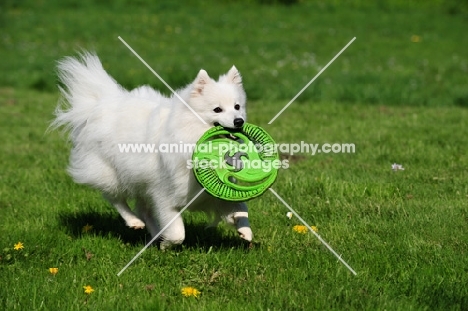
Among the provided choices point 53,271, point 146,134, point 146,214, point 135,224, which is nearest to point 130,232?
point 146,214

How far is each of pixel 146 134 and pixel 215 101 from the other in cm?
68

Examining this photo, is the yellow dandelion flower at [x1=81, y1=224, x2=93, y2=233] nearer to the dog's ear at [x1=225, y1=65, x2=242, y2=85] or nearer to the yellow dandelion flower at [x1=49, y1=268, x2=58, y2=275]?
the yellow dandelion flower at [x1=49, y1=268, x2=58, y2=275]

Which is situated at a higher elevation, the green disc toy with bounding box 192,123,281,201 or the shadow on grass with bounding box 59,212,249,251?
the green disc toy with bounding box 192,123,281,201

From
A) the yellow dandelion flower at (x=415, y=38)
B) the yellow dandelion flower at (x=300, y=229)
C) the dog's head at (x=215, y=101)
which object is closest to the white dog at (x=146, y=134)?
the dog's head at (x=215, y=101)

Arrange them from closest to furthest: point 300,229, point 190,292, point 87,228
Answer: point 190,292 → point 300,229 → point 87,228

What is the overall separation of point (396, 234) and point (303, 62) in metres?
11.0

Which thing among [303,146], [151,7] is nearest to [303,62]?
[303,146]

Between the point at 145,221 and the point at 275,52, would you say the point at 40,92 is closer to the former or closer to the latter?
the point at 275,52

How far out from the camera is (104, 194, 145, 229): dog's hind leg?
5121mm

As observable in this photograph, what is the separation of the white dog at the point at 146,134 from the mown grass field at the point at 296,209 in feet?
0.92

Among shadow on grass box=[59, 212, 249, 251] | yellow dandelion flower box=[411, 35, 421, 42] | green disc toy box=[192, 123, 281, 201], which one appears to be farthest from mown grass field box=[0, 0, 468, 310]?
yellow dandelion flower box=[411, 35, 421, 42]

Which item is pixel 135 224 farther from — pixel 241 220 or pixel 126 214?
pixel 241 220

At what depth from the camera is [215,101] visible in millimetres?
4344

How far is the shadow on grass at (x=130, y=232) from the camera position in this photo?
4949 millimetres
